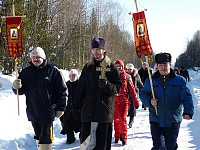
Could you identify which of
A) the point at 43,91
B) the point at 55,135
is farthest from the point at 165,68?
the point at 55,135

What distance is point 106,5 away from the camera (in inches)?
1227

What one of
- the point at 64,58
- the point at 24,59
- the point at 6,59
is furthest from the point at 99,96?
the point at 64,58

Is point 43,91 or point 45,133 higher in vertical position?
point 43,91

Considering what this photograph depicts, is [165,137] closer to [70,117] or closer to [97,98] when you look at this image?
[97,98]

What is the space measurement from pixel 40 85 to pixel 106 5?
2857cm

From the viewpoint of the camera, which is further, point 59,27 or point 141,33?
point 59,27

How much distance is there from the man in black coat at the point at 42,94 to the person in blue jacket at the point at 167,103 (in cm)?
147

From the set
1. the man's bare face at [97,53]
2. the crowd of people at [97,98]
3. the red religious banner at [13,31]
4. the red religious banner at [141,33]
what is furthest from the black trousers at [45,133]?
the red religious banner at [13,31]

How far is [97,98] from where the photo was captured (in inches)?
154

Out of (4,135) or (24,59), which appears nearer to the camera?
(4,135)

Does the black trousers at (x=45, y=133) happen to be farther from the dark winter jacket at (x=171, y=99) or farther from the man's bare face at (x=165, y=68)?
the man's bare face at (x=165, y=68)

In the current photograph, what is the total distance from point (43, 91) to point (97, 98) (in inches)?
34.2

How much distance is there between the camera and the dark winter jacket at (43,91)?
158 inches

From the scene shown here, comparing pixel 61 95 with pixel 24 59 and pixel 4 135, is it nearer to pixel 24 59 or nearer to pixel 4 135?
pixel 4 135
